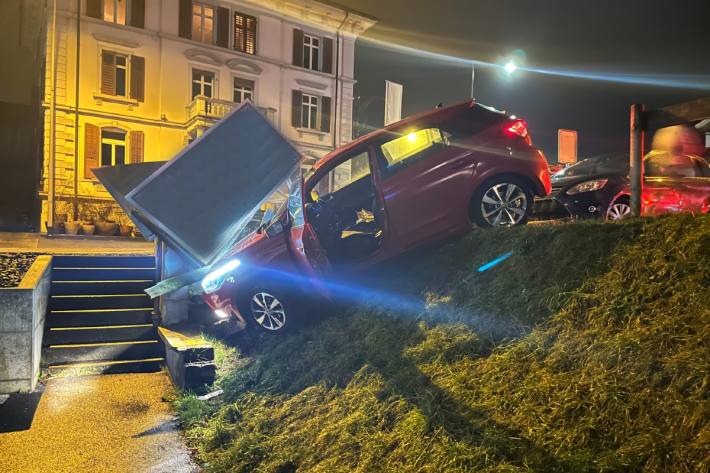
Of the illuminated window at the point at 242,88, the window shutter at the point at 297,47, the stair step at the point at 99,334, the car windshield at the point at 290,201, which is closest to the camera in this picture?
the car windshield at the point at 290,201

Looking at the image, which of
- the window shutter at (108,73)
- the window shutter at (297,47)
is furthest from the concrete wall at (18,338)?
the window shutter at (297,47)

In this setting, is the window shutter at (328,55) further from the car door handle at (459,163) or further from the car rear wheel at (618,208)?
the car door handle at (459,163)

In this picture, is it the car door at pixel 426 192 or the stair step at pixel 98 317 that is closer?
the car door at pixel 426 192

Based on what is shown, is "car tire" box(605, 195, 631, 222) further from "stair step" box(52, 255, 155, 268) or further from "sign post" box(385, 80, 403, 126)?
"sign post" box(385, 80, 403, 126)

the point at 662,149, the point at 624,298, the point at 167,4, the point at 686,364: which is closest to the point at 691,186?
the point at 662,149

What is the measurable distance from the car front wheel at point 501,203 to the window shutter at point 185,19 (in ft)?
78.1

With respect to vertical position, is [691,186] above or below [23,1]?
below

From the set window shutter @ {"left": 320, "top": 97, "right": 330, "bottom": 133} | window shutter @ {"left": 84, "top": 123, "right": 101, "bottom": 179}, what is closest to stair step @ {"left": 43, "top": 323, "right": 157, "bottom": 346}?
window shutter @ {"left": 84, "top": 123, "right": 101, "bottom": 179}

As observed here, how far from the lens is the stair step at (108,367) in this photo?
6.03 metres

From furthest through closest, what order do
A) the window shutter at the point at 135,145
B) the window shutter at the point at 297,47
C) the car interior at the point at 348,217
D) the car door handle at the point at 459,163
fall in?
1. the window shutter at the point at 297,47
2. the window shutter at the point at 135,145
3. the car interior at the point at 348,217
4. the car door handle at the point at 459,163

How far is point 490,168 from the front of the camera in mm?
5605

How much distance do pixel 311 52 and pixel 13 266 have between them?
2507 cm

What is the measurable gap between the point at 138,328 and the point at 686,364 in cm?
682

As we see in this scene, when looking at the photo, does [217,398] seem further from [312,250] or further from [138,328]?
[138,328]
